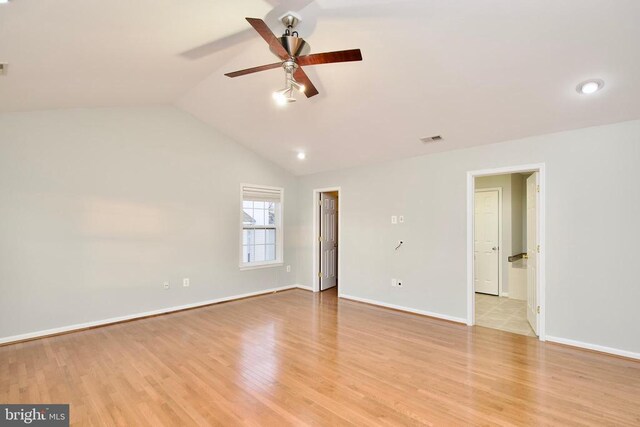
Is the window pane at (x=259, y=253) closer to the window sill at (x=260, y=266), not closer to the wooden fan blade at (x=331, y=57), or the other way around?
the window sill at (x=260, y=266)

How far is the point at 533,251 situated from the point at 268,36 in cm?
395

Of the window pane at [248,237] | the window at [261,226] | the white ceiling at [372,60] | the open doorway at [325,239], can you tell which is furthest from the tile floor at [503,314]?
the window pane at [248,237]

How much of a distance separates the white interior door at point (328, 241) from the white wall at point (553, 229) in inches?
42.0

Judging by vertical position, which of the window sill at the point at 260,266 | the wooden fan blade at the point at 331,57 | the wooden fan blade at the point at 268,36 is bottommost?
the window sill at the point at 260,266

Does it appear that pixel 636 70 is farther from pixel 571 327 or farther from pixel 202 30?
pixel 202 30

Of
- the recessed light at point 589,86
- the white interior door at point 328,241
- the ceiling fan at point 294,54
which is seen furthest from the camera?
the white interior door at point 328,241

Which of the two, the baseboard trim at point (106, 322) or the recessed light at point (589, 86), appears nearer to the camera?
the recessed light at point (589, 86)

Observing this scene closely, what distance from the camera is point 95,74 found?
3.08m

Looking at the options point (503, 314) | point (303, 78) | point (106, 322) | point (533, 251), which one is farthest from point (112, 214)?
point (503, 314)

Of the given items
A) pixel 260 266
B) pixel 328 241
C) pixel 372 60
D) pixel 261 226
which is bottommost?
pixel 260 266

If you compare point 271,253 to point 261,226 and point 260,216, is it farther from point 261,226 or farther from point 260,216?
point 260,216

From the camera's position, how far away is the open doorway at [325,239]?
6.30 metres

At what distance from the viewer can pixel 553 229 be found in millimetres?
3615

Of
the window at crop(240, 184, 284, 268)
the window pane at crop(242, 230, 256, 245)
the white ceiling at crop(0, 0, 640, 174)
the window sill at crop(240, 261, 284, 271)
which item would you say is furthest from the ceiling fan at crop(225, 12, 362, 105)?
the window sill at crop(240, 261, 284, 271)
